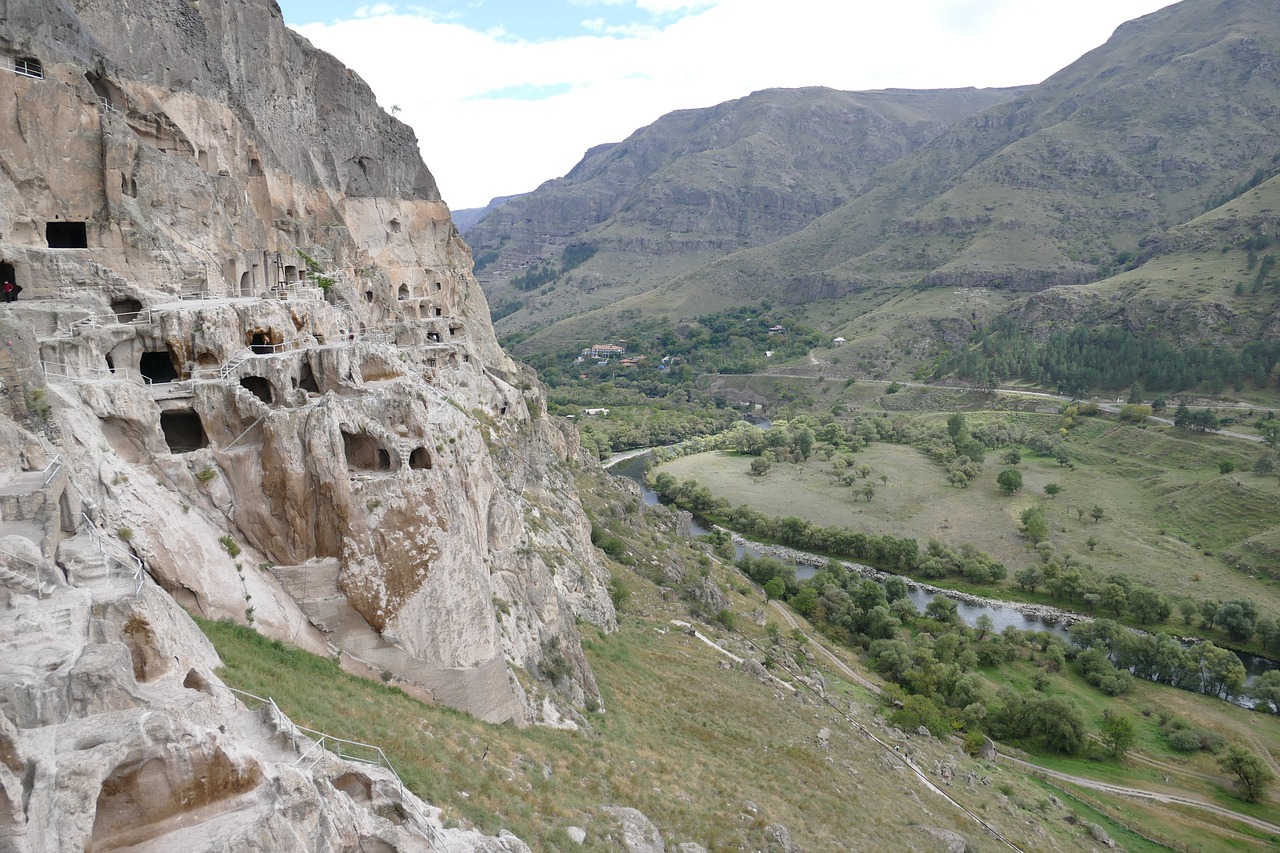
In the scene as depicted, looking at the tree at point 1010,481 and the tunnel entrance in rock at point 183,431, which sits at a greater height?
the tunnel entrance in rock at point 183,431

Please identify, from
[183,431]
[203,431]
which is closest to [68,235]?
[183,431]

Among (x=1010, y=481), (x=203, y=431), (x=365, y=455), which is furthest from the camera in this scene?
(x=1010, y=481)

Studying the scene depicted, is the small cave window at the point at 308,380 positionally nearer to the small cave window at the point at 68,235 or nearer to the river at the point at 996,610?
the small cave window at the point at 68,235

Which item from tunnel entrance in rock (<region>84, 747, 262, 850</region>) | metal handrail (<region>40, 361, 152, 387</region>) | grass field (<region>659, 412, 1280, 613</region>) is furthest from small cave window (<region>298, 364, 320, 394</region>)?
grass field (<region>659, 412, 1280, 613</region>)

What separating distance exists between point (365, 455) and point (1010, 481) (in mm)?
90581

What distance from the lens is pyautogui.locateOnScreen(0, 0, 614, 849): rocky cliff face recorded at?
13.8 meters

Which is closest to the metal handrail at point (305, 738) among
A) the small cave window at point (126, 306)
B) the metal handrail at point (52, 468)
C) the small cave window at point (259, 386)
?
the metal handrail at point (52, 468)

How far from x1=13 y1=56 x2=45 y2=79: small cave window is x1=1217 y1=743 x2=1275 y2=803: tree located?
67.1 meters

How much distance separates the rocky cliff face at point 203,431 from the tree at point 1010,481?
73.4 meters

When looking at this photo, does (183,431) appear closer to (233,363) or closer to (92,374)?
(233,363)

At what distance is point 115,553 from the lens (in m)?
12.6

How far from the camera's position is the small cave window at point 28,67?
23.7 meters

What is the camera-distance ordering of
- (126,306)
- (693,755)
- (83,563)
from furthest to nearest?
1. (693,755)
2. (126,306)
3. (83,563)

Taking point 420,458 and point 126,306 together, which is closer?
point 420,458
